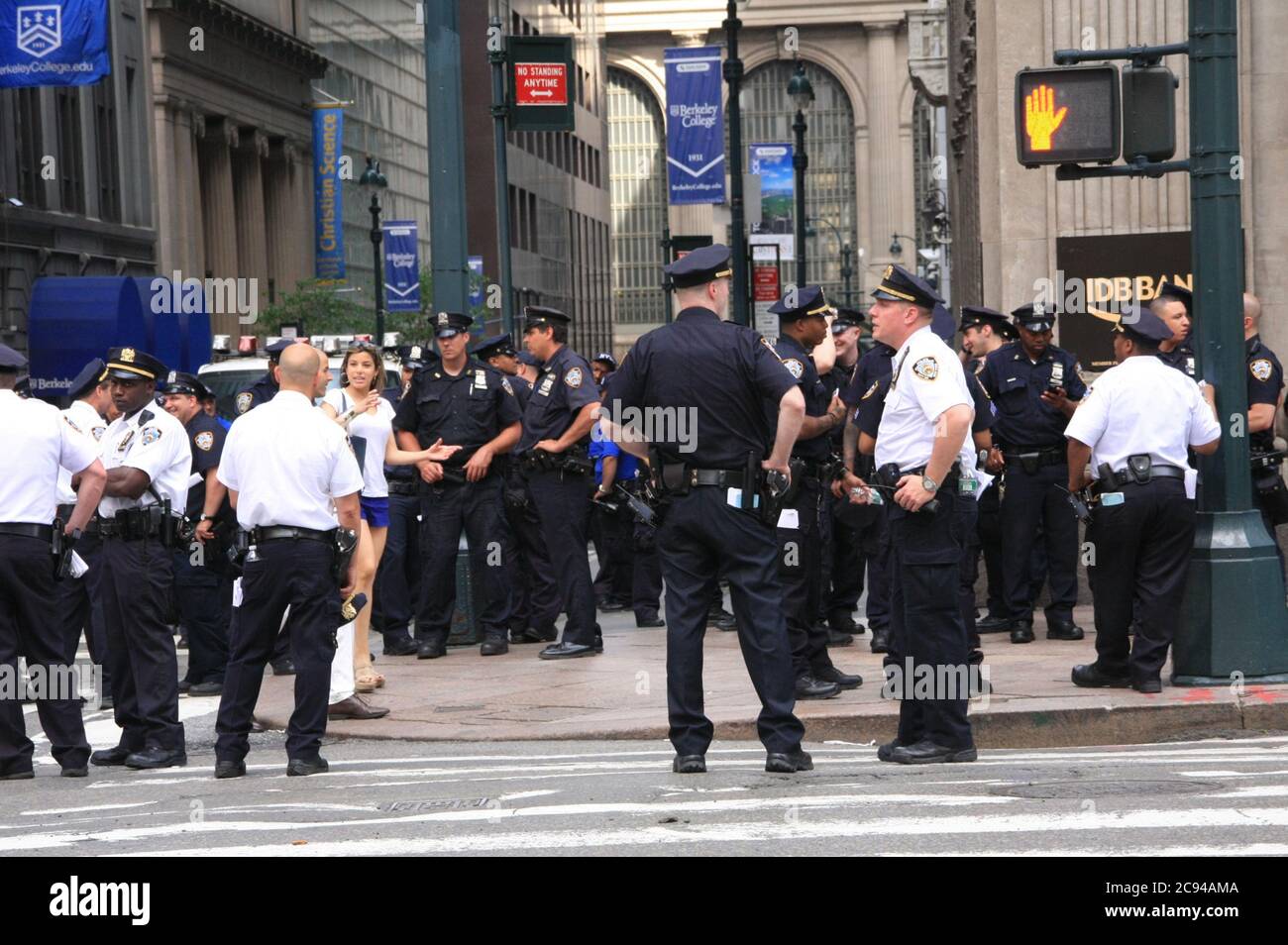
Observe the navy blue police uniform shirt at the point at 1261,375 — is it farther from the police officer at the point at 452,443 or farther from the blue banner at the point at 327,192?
the blue banner at the point at 327,192

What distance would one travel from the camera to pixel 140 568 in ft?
35.7

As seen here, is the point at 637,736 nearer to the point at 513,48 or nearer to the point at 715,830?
the point at 715,830

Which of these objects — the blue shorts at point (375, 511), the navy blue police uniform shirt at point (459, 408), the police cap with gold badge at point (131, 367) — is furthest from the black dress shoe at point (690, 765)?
the navy blue police uniform shirt at point (459, 408)

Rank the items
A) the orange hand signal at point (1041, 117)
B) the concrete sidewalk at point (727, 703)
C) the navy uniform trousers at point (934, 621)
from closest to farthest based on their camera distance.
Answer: the navy uniform trousers at point (934, 621) → the concrete sidewalk at point (727, 703) → the orange hand signal at point (1041, 117)

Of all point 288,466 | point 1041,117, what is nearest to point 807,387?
point 1041,117

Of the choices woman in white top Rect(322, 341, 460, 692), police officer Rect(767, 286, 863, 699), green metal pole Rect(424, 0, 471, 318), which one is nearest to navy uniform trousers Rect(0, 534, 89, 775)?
woman in white top Rect(322, 341, 460, 692)

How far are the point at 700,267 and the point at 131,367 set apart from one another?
340 centimetres

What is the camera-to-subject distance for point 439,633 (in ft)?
49.0

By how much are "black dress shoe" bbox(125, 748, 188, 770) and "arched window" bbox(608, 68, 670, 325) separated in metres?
146

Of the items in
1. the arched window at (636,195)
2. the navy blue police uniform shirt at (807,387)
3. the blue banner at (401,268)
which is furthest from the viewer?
Answer: the arched window at (636,195)

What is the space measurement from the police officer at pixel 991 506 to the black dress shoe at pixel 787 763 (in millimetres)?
6172

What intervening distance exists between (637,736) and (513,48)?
1789 cm

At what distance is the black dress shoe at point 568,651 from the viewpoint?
1470cm

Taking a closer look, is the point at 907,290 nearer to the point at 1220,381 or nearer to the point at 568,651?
the point at 1220,381
